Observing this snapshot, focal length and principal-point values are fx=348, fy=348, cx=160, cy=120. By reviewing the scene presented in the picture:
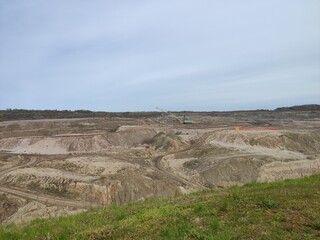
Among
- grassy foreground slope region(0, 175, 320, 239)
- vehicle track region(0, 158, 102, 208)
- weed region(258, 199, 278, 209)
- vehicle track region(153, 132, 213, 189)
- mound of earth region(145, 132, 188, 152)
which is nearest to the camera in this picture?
grassy foreground slope region(0, 175, 320, 239)

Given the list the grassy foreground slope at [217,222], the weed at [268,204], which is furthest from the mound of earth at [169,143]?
the weed at [268,204]

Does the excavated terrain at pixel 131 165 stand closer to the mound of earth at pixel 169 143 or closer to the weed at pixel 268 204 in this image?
the mound of earth at pixel 169 143

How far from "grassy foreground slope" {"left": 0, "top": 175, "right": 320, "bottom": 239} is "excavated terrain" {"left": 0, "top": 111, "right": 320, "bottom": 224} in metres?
20.2

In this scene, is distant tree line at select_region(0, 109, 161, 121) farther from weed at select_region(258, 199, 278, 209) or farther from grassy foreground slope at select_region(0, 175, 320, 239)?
weed at select_region(258, 199, 278, 209)

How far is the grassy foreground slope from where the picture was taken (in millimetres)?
7281

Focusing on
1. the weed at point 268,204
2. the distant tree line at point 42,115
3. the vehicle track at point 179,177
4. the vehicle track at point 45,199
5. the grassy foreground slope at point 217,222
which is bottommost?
the vehicle track at point 45,199

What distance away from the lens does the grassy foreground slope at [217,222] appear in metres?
7.28

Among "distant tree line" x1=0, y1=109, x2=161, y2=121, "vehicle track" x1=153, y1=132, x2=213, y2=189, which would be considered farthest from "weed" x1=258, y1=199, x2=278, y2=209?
"distant tree line" x1=0, y1=109, x2=161, y2=121

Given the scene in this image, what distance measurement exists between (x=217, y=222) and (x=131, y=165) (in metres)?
39.8

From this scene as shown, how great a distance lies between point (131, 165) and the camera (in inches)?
1853

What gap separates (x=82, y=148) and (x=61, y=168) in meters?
17.6

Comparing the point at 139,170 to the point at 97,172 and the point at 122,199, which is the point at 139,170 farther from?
the point at 122,199

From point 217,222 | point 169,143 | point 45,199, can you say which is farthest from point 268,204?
point 169,143

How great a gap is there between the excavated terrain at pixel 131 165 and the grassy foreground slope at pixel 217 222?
20228mm
